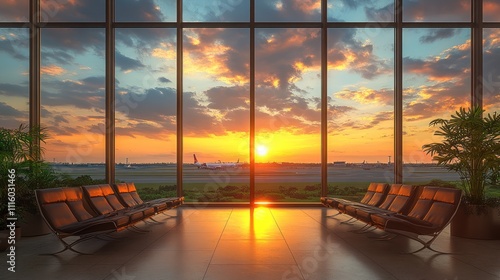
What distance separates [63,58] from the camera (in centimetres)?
910

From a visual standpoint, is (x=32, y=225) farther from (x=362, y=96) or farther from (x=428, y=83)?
(x=428, y=83)

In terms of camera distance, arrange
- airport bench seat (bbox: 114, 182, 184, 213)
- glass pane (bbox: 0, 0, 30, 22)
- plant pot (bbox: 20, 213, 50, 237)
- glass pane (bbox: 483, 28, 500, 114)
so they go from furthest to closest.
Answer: glass pane (bbox: 0, 0, 30, 22) → glass pane (bbox: 483, 28, 500, 114) → airport bench seat (bbox: 114, 182, 184, 213) → plant pot (bbox: 20, 213, 50, 237)

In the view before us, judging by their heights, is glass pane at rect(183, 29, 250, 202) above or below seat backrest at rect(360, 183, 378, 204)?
above

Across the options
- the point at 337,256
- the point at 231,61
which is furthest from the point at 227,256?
the point at 231,61

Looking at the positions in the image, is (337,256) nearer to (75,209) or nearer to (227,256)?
(227,256)

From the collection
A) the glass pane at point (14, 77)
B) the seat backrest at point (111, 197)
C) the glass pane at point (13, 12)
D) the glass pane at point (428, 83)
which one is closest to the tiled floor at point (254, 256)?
the seat backrest at point (111, 197)

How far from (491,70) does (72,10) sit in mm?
9607

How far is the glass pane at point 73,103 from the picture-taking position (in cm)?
895

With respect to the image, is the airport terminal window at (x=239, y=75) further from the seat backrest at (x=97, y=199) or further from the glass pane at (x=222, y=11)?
the seat backrest at (x=97, y=199)

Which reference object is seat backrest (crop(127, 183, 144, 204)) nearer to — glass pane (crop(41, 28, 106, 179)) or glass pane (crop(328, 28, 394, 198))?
glass pane (crop(41, 28, 106, 179))

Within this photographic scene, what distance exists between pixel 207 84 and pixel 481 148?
5.79 m

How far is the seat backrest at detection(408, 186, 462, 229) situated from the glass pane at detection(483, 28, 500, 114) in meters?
4.71

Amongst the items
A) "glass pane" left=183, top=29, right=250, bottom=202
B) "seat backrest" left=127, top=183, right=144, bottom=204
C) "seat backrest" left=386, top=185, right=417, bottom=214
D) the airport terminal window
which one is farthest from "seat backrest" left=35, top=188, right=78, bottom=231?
"seat backrest" left=386, top=185, right=417, bottom=214

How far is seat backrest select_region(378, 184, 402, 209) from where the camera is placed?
6.30 m
